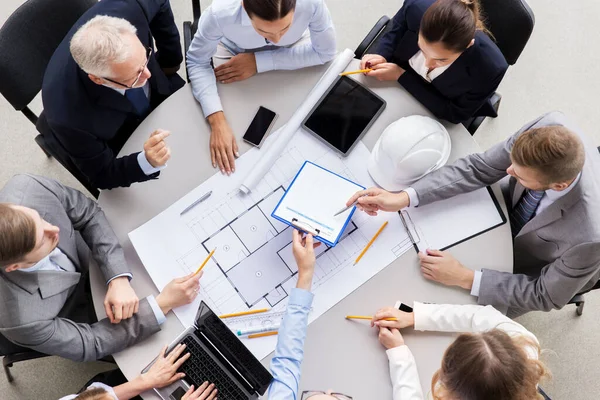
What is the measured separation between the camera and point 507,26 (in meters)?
2.02

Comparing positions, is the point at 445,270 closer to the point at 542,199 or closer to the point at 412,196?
the point at 412,196

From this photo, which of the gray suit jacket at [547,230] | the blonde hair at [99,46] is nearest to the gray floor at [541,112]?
the gray suit jacket at [547,230]

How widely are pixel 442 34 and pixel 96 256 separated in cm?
135

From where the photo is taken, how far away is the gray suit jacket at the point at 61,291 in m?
1.61

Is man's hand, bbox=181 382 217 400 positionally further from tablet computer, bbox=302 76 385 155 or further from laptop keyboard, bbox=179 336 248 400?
tablet computer, bbox=302 76 385 155

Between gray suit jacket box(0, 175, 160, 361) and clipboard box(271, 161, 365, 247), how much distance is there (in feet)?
1.82

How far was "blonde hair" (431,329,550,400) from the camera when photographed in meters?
1.35

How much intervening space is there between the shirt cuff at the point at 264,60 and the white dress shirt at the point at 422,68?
1.72 feet

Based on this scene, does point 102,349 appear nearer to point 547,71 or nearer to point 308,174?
point 308,174

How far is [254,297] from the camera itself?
1.76m

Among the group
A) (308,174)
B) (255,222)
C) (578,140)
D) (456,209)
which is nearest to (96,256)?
(255,222)

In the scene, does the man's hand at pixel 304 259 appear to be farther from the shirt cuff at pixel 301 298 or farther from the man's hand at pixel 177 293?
the man's hand at pixel 177 293

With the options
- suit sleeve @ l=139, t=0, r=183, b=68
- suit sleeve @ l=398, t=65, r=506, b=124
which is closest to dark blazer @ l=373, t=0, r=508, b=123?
suit sleeve @ l=398, t=65, r=506, b=124

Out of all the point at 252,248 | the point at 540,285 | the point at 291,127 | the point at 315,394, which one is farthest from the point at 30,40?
the point at 540,285
